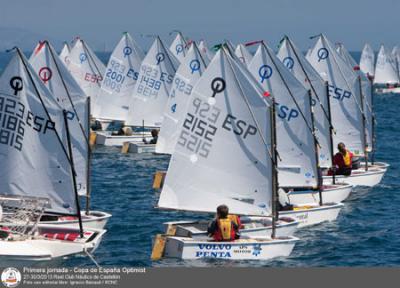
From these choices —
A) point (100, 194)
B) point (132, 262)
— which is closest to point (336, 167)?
point (100, 194)

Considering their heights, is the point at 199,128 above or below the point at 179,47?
below

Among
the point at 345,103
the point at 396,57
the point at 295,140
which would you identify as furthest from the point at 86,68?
the point at 396,57

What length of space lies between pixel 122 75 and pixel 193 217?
29.4 m

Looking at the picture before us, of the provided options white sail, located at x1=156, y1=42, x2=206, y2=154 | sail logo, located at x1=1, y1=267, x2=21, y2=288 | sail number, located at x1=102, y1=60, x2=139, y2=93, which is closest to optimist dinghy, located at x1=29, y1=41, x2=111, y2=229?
sail logo, located at x1=1, y1=267, x2=21, y2=288

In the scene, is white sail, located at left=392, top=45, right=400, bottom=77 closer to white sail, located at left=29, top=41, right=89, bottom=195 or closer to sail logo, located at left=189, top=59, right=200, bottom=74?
sail logo, located at left=189, top=59, right=200, bottom=74

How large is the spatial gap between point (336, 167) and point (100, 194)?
37.4ft

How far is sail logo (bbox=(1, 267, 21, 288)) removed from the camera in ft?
87.9

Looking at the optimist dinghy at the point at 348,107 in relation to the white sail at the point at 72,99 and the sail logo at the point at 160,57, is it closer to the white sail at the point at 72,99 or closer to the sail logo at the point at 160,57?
the sail logo at the point at 160,57

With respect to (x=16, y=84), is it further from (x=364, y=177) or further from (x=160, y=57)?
(x=160, y=57)

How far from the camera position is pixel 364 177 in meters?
51.5

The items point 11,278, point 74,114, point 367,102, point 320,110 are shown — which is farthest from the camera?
point 367,102

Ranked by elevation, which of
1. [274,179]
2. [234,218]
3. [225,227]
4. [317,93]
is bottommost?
[225,227]

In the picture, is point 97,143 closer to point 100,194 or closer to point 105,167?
point 105,167

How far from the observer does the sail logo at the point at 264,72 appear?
4559cm
